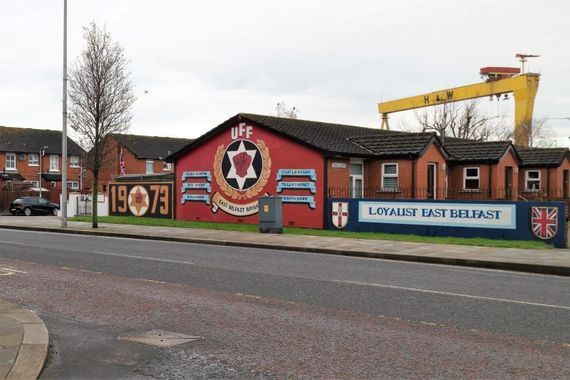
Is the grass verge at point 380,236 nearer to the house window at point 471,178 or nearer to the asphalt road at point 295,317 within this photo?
the asphalt road at point 295,317

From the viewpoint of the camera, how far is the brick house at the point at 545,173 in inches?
1332

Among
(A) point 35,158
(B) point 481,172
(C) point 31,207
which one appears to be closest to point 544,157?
(B) point 481,172

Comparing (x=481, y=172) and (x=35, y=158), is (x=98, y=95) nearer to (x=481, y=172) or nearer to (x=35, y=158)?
(x=481, y=172)

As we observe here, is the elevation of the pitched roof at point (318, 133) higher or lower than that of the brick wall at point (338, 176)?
higher

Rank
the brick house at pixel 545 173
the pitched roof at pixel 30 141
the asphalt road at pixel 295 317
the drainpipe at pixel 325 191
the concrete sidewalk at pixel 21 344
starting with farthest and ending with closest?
the pitched roof at pixel 30 141 < the brick house at pixel 545 173 < the drainpipe at pixel 325 191 < the asphalt road at pixel 295 317 < the concrete sidewalk at pixel 21 344

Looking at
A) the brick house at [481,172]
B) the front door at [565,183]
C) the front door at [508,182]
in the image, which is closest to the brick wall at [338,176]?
the brick house at [481,172]

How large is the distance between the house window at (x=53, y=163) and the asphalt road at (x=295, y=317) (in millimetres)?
54066

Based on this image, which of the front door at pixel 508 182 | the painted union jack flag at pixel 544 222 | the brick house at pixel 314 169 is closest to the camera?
the painted union jack flag at pixel 544 222

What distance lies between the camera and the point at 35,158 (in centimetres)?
6291

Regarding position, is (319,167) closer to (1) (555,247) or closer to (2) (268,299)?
(1) (555,247)

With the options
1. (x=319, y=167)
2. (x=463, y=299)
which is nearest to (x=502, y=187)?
(x=319, y=167)

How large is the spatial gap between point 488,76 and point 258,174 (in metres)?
28.6

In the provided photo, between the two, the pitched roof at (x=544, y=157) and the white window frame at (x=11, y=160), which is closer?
the pitched roof at (x=544, y=157)

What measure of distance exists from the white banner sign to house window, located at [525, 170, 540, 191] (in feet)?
57.6
